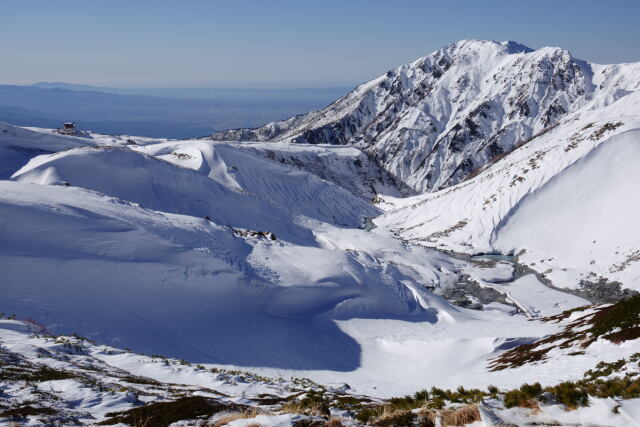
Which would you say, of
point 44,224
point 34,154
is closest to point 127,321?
point 44,224

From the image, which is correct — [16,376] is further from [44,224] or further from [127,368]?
[44,224]

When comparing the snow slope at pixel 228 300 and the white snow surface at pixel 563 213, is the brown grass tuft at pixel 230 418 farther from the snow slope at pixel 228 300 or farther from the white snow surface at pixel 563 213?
the white snow surface at pixel 563 213

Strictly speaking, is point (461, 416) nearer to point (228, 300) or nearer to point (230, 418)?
point (230, 418)

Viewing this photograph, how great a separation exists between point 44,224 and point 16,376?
894 inches

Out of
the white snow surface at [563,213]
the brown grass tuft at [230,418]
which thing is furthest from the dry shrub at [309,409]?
the white snow surface at [563,213]

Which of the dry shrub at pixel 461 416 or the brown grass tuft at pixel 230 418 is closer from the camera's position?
the dry shrub at pixel 461 416

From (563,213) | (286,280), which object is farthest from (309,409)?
(563,213)

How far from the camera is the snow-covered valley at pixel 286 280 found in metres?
19.0

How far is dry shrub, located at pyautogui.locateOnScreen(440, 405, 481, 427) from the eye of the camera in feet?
26.3

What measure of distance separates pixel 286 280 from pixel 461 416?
2964 cm

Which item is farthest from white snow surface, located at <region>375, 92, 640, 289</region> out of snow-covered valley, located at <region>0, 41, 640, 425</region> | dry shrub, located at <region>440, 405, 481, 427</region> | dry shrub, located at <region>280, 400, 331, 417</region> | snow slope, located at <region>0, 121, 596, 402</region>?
dry shrub, located at <region>440, 405, 481, 427</region>

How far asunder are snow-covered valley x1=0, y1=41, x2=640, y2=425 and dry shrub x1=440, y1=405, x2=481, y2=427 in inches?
16.8

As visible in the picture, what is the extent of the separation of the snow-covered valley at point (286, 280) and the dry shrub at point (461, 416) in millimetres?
427

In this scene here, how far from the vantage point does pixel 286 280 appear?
37.2 m
